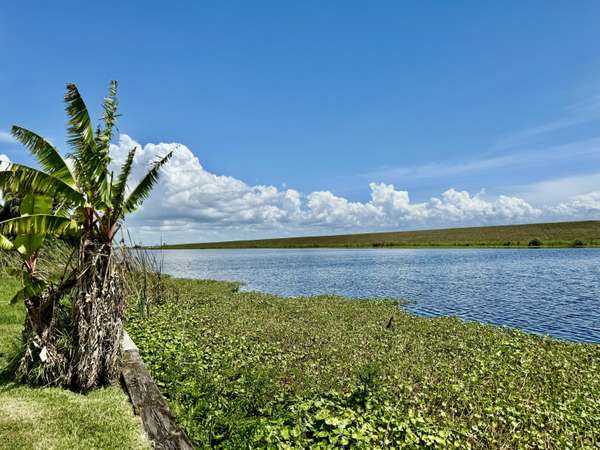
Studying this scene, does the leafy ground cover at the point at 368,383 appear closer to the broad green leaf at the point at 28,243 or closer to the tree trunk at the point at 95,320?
the tree trunk at the point at 95,320

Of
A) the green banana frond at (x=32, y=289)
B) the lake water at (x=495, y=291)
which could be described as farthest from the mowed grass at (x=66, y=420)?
the lake water at (x=495, y=291)

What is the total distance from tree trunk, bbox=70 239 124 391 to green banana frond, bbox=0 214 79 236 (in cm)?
79

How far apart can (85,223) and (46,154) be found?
219cm

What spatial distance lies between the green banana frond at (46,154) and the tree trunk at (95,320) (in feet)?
6.68

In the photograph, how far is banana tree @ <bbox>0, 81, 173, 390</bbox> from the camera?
33.8 feet

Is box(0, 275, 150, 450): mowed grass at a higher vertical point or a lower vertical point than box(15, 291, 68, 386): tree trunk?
lower

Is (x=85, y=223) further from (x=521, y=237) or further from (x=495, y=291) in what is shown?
(x=521, y=237)

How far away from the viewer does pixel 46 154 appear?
10820 millimetres

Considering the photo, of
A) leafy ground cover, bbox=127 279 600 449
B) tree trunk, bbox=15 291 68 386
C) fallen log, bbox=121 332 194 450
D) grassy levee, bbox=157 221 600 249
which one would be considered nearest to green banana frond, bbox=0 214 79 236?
tree trunk, bbox=15 291 68 386

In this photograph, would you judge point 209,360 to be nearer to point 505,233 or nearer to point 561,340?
point 561,340

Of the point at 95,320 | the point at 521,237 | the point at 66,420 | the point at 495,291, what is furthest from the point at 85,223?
the point at 521,237

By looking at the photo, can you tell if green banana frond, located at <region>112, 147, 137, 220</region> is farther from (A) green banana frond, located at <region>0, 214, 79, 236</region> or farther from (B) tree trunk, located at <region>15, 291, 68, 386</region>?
(B) tree trunk, located at <region>15, 291, 68, 386</region>

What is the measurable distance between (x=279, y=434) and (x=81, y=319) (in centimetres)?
619

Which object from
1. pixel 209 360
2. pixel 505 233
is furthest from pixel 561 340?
pixel 505 233
